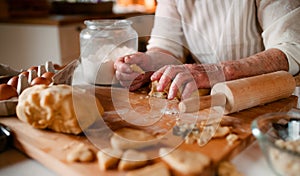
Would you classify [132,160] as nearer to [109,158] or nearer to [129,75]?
[109,158]

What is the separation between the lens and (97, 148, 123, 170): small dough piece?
0.50 metres

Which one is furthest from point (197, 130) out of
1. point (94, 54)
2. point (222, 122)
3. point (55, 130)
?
point (94, 54)

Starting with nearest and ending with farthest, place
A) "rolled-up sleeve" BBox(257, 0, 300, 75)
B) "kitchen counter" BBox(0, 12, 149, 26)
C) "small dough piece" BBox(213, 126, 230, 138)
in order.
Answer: "small dough piece" BBox(213, 126, 230, 138) < "rolled-up sleeve" BBox(257, 0, 300, 75) < "kitchen counter" BBox(0, 12, 149, 26)

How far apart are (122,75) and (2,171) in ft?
1.48

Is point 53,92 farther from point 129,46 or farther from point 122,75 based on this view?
point 129,46

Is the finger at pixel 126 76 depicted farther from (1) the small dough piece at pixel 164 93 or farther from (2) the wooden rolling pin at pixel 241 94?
(2) the wooden rolling pin at pixel 241 94

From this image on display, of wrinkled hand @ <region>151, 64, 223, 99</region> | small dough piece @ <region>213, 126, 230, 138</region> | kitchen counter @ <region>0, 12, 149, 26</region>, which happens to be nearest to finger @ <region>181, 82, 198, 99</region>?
wrinkled hand @ <region>151, 64, 223, 99</region>

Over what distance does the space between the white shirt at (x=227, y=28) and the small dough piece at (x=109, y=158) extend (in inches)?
23.5

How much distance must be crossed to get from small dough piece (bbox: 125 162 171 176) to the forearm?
385 mm

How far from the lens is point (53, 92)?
0.60 m

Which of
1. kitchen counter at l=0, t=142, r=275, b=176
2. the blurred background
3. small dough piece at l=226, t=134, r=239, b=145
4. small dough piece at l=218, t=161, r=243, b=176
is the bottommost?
the blurred background

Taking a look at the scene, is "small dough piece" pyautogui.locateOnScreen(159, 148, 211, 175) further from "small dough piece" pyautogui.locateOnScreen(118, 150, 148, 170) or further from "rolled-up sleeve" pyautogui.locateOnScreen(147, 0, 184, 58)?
"rolled-up sleeve" pyautogui.locateOnScreen(147, 0, 184, 58)

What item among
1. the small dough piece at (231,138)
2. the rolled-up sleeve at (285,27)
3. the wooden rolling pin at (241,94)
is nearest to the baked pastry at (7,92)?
the wooden rolling pin at (241,94)

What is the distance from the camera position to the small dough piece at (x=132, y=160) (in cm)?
50
